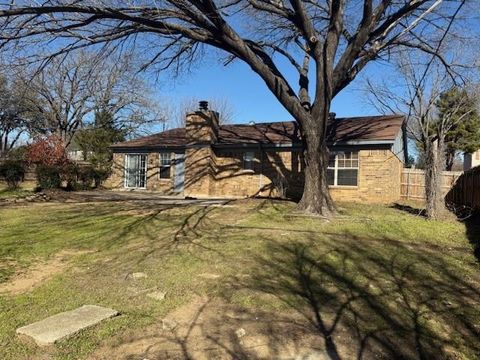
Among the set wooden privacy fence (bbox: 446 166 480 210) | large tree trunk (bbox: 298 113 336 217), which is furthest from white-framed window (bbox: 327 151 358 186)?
large tree trunk (bbox: 298 113 336 217)

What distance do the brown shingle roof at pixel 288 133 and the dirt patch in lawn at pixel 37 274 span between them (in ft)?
44.7

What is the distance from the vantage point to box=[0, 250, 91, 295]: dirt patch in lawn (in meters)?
6.43

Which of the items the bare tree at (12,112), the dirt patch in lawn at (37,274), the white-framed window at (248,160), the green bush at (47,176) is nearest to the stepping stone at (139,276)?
the dirt patch in lawn at (37,274)

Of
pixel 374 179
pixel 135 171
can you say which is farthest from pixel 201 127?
pixel 374 179

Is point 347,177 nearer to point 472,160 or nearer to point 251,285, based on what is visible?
point 251,285

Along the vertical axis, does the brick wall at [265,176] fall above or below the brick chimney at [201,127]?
below

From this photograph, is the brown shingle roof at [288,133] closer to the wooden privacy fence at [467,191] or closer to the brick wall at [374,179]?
the brick wall at [374,179]

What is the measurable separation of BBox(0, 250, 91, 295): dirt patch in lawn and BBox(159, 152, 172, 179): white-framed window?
633 inches

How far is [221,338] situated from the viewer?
184 inches

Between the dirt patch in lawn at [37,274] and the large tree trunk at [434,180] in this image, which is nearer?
the dirt patch in lawn at [37,274]

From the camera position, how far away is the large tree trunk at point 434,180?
12812mm

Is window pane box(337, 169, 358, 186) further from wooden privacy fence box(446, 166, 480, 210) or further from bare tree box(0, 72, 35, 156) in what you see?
bare tree box(0, 72, 35, 156)

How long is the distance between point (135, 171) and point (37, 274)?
64.4 ft

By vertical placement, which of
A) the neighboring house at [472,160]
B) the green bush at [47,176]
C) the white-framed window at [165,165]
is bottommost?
the green bush at [47,176]
